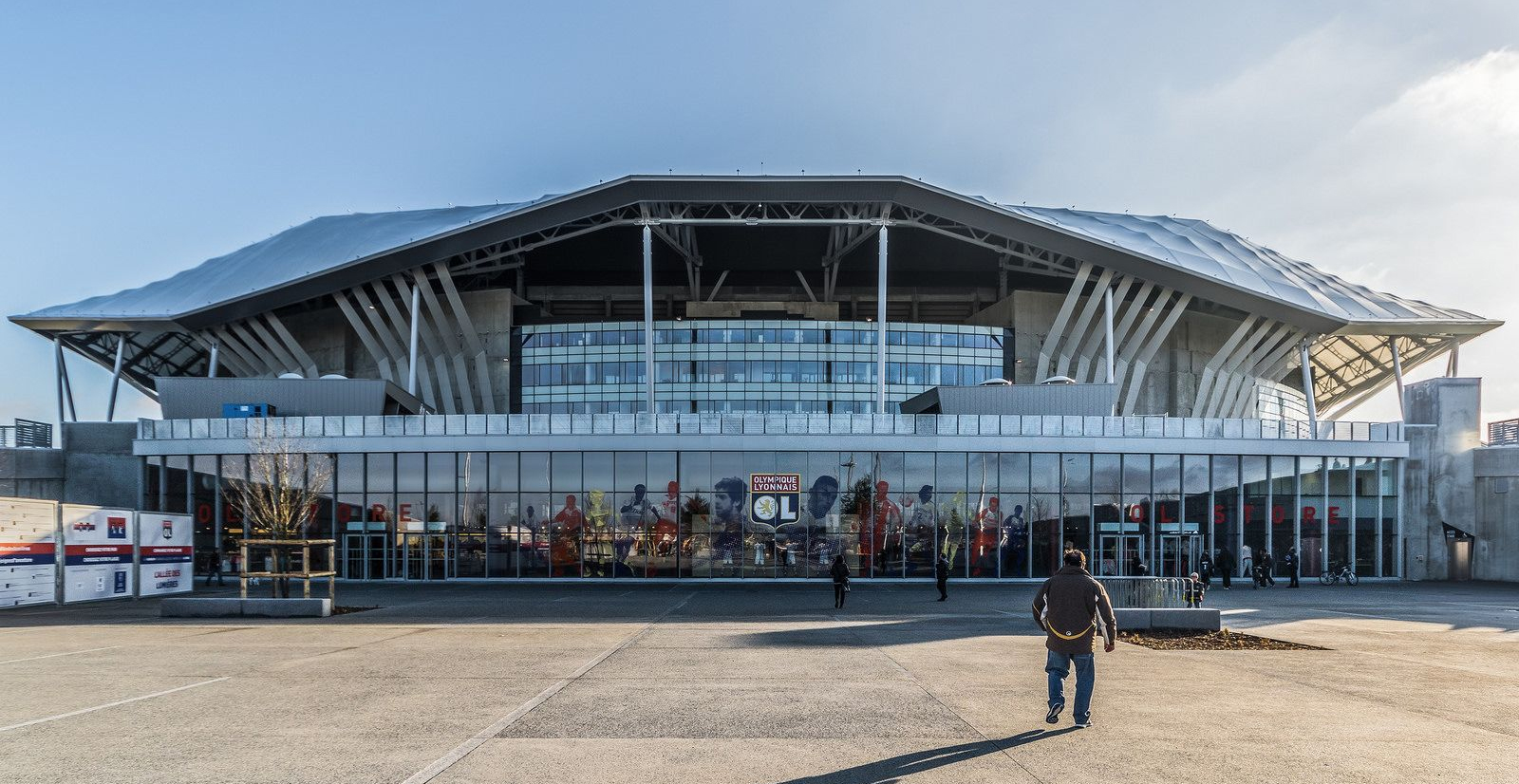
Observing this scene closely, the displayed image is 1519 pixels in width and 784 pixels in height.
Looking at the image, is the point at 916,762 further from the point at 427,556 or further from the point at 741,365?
the point at 741,365

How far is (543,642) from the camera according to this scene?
16.4m

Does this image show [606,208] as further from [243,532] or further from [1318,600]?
[1318,600]

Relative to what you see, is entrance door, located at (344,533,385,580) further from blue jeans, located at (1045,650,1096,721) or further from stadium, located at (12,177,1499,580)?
blue jeans, located at (1045,650,1096,721)

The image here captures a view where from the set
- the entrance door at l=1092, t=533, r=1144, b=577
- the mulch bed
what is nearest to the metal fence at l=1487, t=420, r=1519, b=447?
the entrance door at l=1092, t=533, r=1144, b=577

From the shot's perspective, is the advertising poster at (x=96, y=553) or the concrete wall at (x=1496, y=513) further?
the concrete wall at (x=1496, y=513)

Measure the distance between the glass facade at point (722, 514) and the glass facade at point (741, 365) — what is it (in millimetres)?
15538

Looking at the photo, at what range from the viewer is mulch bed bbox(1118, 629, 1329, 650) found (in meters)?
16.0

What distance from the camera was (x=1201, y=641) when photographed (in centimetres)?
1645

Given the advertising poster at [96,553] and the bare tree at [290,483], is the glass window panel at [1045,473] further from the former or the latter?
the advertising poster at [96,553]

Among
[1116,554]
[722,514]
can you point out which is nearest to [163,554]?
[722,514]

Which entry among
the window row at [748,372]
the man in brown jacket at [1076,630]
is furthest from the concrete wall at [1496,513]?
the man in brown jacket at [1076,630]

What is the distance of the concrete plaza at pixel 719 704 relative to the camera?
25.5 ft

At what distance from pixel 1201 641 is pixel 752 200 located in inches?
1305

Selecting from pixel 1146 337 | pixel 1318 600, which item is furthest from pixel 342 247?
pixel 1318 600
